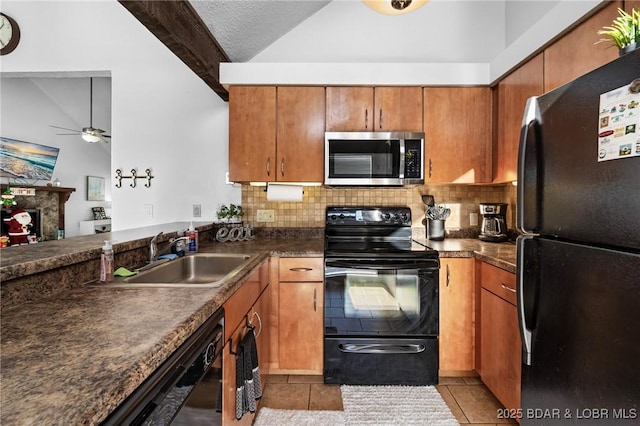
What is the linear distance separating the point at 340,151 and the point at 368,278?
3.02 ft

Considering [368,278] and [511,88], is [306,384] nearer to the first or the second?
[368,278]

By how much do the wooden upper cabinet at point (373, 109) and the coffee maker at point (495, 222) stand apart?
0.81m

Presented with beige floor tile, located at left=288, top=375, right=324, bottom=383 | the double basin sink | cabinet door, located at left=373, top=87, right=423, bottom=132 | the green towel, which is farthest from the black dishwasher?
cabinet door, located at left=373, top=87, right=423, bottom=132

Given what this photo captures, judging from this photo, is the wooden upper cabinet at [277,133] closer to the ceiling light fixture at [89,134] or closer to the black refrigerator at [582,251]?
the black refrigerator at [582,251]

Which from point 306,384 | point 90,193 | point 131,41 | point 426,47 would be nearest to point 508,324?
point 306,384

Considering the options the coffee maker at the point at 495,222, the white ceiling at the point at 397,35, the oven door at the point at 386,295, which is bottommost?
the oven door at the point at 386,295

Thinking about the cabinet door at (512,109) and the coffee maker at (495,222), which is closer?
the cabinet door at (512,109)

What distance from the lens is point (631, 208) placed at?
0.77m

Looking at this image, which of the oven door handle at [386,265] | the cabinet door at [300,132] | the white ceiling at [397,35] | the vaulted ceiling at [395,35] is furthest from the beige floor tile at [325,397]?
the white ceiling at [397,35]

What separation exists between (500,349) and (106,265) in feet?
6.62

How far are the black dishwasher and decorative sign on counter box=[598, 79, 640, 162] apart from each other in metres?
1.21

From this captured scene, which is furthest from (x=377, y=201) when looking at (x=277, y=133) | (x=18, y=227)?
(x=18, y=227)

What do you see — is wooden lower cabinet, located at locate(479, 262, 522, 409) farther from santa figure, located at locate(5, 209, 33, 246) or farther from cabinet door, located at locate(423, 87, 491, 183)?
santa figure, located at locate(5, 209, 33, 246)

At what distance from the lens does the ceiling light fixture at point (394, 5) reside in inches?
62.4
